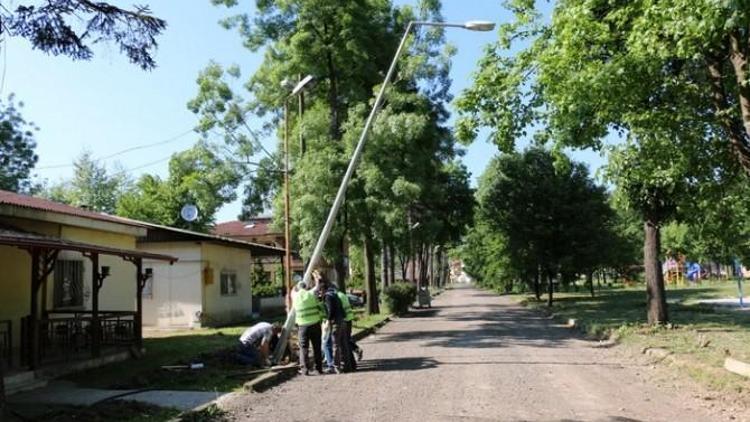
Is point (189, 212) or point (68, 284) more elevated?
point (189, 212)

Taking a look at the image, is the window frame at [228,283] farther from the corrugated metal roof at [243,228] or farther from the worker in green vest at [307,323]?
the corrugated metal roof at [243,228]

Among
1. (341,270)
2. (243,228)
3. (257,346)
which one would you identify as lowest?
(257,346)

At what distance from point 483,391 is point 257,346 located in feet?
18.7

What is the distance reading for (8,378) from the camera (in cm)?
1138

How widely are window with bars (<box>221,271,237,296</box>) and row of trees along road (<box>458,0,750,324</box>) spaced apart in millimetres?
17211

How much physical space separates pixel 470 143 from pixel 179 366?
7564 mm

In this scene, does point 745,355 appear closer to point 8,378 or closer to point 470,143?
point 470,143

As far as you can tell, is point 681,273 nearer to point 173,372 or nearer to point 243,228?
point 243,228

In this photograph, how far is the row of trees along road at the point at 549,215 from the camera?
35.8 meters

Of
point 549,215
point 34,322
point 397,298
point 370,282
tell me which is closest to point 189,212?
point 370,282

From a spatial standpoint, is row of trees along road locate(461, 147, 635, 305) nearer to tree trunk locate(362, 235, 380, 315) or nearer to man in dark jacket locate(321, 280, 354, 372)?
tree trunk locate(362, 235, 380, 315)

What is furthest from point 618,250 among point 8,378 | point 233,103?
point 8,378

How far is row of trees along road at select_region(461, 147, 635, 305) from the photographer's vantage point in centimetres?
3581

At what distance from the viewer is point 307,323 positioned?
13.6 metres
